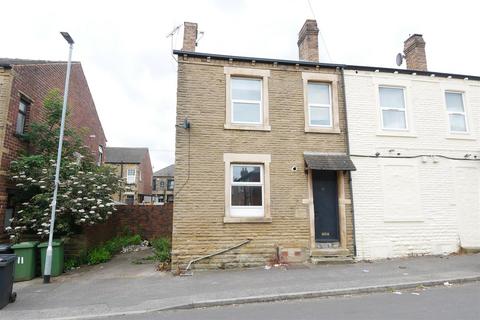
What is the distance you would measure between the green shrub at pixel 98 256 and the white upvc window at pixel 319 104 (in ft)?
28.7

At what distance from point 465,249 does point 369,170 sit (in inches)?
172

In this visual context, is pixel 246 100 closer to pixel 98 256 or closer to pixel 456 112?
pixel 98 256

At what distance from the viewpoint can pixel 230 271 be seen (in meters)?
9.38

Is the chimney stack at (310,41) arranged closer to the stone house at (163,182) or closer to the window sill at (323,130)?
the window sill at (323,130)

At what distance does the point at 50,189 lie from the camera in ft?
34.2

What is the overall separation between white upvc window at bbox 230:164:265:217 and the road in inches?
160

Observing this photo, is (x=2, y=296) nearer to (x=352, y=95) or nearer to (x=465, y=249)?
(x=352, y=95)

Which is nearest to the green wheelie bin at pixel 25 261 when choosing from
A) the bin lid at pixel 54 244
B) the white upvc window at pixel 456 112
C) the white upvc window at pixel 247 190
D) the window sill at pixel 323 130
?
the bin lid at pixel 54 244

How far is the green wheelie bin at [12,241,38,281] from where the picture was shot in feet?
29.2

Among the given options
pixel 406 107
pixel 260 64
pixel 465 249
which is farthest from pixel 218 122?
pixel 465 249

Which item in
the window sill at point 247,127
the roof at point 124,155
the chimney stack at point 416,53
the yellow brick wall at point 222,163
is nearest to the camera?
the yellow brick wall at point 222,163

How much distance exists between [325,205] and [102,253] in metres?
8.11

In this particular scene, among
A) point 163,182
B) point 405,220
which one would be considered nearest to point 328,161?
point 405,220

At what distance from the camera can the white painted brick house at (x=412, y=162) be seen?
10859 millimetres
